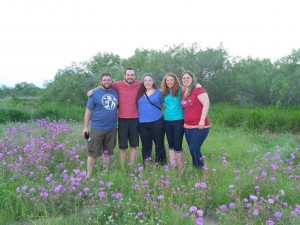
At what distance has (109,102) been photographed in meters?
5.14

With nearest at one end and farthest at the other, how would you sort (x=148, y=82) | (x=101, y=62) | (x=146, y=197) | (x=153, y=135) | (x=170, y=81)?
(x=146, y=197), (x=170, y=81), (x=148, y=82), (x=153, y=135), (x=101, y=62)

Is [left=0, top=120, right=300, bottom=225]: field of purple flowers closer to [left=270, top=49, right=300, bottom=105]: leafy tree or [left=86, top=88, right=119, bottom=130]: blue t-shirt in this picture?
[left=86, top=88, right=119, bottom=130]: blue t-shirt

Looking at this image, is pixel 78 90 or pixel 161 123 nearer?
pixel 161 123

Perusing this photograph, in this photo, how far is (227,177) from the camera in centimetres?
450

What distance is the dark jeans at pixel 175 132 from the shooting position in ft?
16.8

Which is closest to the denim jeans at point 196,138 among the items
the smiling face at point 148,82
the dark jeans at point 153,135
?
the dark jeans at point 153,135

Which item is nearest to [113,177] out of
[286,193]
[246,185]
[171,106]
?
[171,106]

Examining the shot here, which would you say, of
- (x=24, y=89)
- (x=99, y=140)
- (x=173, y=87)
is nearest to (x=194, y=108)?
(x=173, y=87)

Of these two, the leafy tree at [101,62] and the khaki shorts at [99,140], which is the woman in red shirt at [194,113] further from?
the leafy tree at [101,62]

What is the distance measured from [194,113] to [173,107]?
43 cm

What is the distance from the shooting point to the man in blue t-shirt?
5145 millimetres

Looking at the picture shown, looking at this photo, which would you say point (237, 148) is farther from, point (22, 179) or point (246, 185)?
point (22, 179)

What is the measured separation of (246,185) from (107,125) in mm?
2432

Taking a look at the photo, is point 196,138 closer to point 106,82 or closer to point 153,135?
point 153,135
